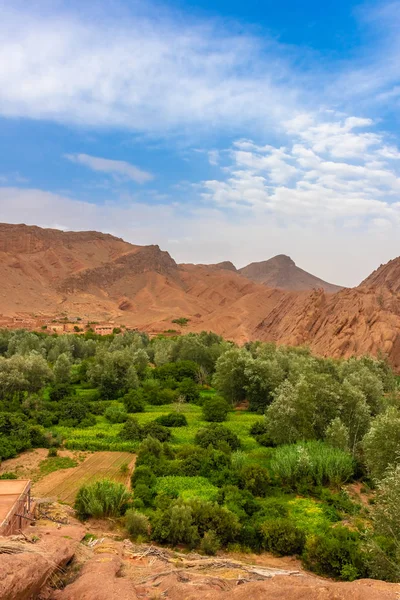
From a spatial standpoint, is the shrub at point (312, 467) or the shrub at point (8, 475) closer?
the shrub at point (8, 475)

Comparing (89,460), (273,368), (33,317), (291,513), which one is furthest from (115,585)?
(33,317)

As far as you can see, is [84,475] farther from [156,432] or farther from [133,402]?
[133,402]

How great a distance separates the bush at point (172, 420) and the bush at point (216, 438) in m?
4.59

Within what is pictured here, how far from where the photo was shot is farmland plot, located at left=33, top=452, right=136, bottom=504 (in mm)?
20375

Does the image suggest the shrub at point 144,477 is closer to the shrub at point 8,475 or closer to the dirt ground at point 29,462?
the dirt ground at point 29,462

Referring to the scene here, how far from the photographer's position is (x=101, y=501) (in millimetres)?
17469

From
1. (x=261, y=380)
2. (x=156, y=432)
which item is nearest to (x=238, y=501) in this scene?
(x=156, y=432)

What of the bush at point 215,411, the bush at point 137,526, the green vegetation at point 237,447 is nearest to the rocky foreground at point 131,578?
the bush at point 137,526

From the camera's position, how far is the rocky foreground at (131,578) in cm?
774

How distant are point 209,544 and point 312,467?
8.43 metres

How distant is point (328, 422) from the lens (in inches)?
1041

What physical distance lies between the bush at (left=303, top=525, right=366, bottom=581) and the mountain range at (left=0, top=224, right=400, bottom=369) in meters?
49.7

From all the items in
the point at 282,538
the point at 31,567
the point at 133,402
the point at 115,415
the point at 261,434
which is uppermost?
the point at 31,567

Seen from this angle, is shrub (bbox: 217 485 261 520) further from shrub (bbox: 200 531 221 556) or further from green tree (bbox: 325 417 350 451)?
green tree (bbox: 325 417 350 451)
